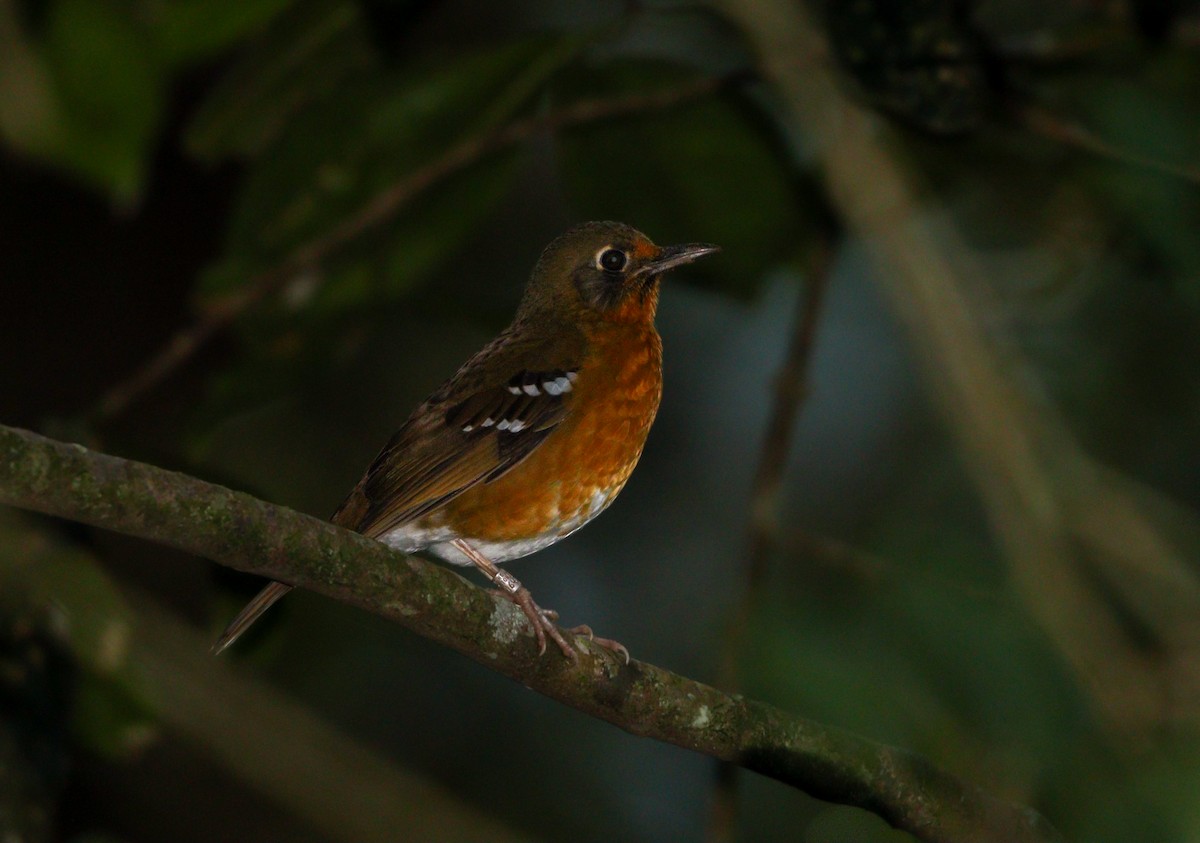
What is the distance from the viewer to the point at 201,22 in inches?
157

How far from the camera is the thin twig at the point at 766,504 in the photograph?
437cm

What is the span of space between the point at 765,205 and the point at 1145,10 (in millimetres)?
1318

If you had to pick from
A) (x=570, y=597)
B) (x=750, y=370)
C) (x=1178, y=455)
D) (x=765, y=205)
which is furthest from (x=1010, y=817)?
(x=750, y=370)

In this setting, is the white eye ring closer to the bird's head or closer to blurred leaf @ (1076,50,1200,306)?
the bird's head

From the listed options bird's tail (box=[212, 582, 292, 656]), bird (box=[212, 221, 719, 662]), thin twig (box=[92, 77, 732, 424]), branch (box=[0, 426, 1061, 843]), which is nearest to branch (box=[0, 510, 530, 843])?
bird's tail (box=[212, 582, 292, 656])

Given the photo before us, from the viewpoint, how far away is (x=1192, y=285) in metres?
4.23

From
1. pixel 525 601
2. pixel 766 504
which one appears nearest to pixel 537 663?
pixel 525 601

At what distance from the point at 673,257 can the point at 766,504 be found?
3.09 feet

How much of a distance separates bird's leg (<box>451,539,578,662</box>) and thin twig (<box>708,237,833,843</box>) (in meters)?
0.88

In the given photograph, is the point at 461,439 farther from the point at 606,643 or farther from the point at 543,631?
the point at 543,631

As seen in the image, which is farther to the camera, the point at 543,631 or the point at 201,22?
the point at 201,22

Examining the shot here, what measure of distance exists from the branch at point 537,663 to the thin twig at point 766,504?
122 cm

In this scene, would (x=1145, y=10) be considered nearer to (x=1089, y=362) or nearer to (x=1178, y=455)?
(x=1089, y=362)

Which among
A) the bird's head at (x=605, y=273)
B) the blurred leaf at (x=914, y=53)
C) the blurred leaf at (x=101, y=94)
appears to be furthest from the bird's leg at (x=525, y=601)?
the blurred leaf at (x=914, y=53)
